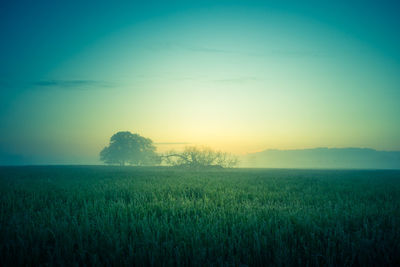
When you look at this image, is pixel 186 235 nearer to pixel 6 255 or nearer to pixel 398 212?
pixel 6 255

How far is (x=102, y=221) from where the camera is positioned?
3025 mm

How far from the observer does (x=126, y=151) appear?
62.6m

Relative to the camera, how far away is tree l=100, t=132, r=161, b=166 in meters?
62.2

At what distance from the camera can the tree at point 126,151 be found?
6225 cm

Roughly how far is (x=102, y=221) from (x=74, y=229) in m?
0.35

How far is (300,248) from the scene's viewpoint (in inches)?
91.7

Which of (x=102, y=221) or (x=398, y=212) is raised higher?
(x=102, y=221)

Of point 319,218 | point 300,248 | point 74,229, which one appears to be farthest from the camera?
point 319,218

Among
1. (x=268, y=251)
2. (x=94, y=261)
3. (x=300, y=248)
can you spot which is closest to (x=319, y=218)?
(x=300, y=248)

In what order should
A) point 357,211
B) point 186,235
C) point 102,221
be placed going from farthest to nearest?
point 357,211
point 102,221
point 186,235

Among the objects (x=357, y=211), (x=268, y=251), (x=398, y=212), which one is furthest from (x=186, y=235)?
(x=398, y=212)

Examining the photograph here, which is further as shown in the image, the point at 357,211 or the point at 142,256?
the point at 357,211

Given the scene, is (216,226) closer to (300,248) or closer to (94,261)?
(300,248)

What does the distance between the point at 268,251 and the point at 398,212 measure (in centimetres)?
355
